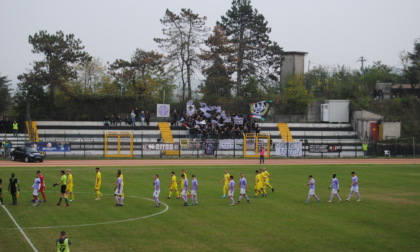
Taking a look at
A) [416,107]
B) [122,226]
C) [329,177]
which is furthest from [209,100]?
[122,226]

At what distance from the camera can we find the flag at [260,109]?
250ft

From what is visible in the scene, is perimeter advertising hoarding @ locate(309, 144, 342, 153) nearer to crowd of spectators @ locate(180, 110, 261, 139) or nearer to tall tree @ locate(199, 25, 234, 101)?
crowd of spectators @ locate(180, 110, 261, 139)

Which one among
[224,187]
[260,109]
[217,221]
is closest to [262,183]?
[224,187]

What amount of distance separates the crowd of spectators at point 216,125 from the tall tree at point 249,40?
16117 millimetres

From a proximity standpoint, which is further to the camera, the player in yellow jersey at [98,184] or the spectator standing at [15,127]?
the spectator standing at [15,127]

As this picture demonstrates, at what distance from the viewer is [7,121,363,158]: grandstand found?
207 feet

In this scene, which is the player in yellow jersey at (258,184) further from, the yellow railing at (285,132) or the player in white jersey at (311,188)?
the yellow railing at (285,132)

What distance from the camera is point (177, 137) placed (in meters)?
70.4

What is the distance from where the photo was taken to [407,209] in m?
29.0

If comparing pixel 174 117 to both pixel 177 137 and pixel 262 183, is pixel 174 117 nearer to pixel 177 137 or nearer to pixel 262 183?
pixel 177 137

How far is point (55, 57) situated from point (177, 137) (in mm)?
21429

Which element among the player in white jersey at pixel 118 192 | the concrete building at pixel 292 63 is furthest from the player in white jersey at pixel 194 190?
the concrete building at pixel 292 63

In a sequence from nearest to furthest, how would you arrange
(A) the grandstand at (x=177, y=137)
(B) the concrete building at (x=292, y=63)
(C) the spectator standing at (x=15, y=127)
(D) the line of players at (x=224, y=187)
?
(D) the line of players at (x=224, y=187), (A) the grandstand at (x=177, y=137), (C) the spectator standing at (x=15, y=127), (B) the concrete building at (x=292, y=63)

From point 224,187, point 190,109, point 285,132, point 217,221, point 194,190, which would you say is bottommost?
point 217,221
